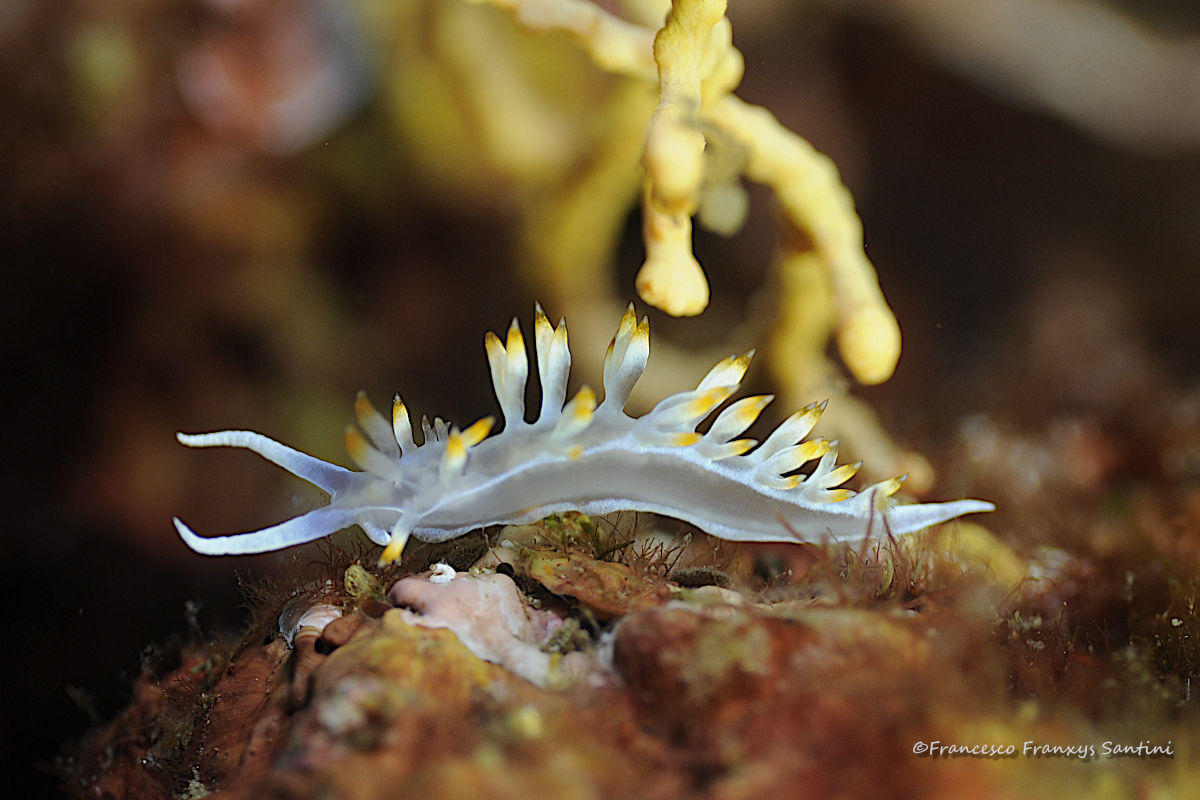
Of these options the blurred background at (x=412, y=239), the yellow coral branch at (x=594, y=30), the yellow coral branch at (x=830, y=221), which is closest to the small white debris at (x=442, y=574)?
the yellow coral branch at (x=830, y=221)

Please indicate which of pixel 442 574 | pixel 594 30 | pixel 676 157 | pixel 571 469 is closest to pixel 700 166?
pixel 676 157

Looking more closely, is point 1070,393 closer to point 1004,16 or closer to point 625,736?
point 1004,16

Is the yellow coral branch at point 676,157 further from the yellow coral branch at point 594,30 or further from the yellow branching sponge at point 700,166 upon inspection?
the yellow coral branch at point 594,30

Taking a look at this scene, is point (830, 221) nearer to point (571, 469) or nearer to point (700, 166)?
point (700, 166)

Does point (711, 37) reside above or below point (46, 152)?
above

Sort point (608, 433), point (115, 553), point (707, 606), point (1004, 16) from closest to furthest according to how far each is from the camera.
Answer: point (707, 606) → point (608, 433) → point (1004, 16) → point (115, 553)

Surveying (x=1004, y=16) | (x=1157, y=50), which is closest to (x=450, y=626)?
(x=1004, y=16)
